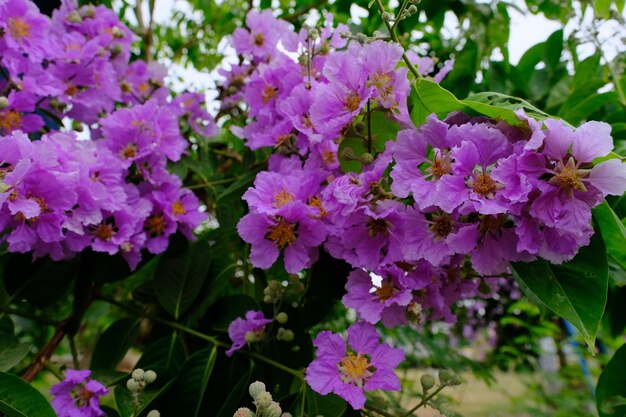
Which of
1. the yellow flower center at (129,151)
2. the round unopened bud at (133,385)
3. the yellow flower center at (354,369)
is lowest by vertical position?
the round unopened bud at (133,385)

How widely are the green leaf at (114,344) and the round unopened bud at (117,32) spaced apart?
68 cm

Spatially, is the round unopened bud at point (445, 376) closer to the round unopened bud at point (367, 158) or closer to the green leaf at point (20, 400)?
the round unopened bud at point (367, 158)

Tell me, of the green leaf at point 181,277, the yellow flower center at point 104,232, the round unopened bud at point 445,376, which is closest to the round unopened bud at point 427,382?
the round unopened bud at point 445,376

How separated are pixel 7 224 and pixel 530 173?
780mm

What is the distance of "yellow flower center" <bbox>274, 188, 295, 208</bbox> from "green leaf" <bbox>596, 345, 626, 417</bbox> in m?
0.53

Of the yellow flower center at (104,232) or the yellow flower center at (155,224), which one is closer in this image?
the yellow flower center at (104,232)

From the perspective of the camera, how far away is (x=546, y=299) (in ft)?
2.16

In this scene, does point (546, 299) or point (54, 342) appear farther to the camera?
point (54, 342)

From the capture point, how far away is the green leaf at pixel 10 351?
93cm

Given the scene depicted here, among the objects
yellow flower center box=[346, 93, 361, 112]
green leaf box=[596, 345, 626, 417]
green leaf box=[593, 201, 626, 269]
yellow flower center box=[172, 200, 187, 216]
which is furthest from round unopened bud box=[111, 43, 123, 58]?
green leaf box=[596, 345, 626, 417]

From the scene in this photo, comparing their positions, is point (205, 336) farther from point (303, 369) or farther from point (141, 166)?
point (141, 166)

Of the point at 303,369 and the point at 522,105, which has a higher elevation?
the point at 522,105

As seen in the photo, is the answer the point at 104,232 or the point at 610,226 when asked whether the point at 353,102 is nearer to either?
the point at 610,226

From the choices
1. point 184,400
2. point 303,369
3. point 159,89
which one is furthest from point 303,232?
point 159,89
